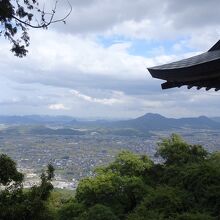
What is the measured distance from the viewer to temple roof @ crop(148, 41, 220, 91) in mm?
6426

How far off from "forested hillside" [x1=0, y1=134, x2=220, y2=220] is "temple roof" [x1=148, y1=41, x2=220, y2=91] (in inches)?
241

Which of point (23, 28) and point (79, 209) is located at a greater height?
point (23, 28)

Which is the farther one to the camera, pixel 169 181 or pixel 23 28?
pixel 169 181

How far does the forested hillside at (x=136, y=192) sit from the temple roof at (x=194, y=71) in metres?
6.13

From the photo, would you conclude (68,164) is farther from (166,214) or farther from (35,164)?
(166,214)

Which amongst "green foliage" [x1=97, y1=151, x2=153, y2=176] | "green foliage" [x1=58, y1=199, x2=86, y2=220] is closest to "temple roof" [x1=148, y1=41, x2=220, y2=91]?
"green foliage" [x1=58, y1=199, x2=86, y2=220]

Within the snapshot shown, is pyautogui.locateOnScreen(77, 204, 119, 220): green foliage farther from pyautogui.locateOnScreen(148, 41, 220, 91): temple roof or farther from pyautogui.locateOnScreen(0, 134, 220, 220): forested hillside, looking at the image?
pyautogui.locateOnScreen(148, 41, 220, 91): temple roof

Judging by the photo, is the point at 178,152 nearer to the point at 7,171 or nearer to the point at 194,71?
the point at 7,171

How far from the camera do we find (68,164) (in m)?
168

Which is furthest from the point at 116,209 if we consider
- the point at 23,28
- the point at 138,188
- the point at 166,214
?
the point at 23,28

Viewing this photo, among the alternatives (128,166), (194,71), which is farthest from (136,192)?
(194,71)

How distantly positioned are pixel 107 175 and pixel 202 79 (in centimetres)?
3027

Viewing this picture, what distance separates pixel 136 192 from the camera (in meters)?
33.5

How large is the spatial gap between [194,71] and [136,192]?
27785 millimetres
